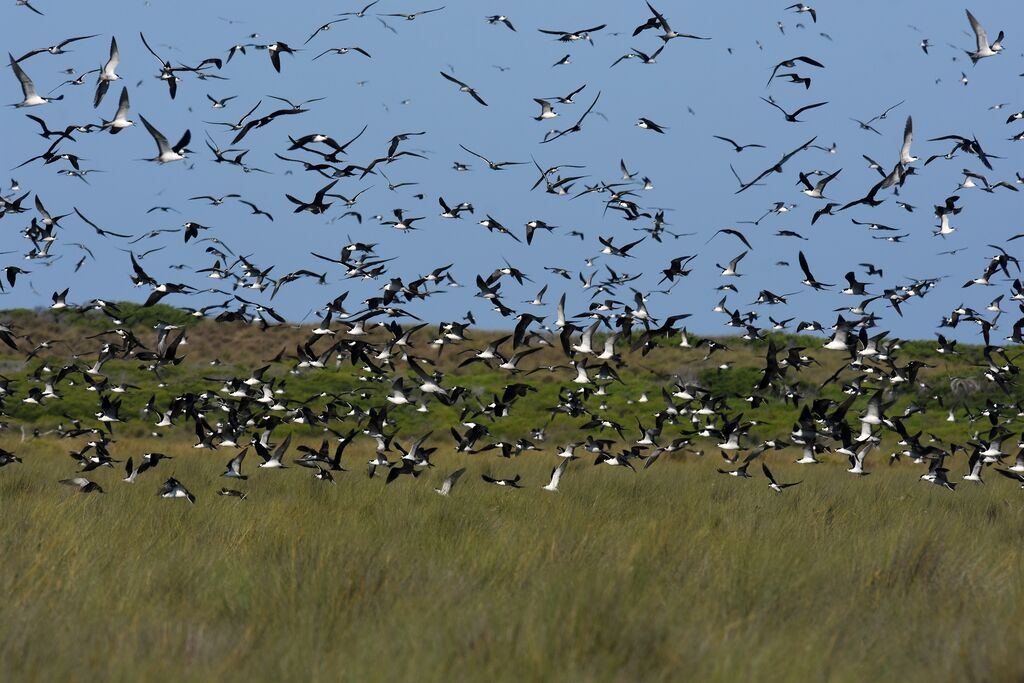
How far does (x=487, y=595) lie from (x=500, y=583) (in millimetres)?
898

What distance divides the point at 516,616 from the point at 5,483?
1258 cm

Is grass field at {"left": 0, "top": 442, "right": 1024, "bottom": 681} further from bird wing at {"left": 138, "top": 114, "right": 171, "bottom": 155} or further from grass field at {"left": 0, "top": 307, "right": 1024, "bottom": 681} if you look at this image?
bird wing at {"left": 138, "top": 114, "right": 171, "bottom": 155}

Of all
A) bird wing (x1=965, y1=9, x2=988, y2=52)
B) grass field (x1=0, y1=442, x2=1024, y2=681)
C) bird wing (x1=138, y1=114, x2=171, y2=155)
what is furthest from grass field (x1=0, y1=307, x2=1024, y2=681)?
bird wing (x1=965, y1=9, x2=988, y2=52)

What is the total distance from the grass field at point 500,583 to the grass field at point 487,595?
32mm

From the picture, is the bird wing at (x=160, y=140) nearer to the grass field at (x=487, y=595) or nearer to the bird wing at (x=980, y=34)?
the grass field at (x=487, y=595)

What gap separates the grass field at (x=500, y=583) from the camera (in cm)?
646

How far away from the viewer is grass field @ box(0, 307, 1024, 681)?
646cm

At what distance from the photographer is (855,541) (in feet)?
37.2

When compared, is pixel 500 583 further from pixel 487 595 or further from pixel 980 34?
pixel 980 34

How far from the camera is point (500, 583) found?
8.88m

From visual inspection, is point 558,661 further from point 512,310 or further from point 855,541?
point 512,310

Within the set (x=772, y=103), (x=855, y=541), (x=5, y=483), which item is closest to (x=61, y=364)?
(x=5, y=483)

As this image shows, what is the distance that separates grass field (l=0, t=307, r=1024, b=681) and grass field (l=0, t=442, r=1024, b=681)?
32mm

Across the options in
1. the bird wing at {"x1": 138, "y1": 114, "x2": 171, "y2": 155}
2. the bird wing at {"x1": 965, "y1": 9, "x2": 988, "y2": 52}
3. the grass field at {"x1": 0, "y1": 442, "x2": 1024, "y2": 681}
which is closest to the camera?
the grass field at {"x1": 0, "y1": 442, "x2": 1024, "y2": 681}
